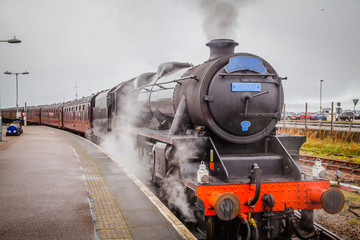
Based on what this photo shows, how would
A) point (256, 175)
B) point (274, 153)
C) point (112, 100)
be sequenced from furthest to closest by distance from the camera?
point (112, 100)
point (274, 153)
point (256, 175)

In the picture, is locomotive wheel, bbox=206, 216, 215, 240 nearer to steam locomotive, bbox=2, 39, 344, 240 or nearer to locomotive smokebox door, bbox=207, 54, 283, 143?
steam locomotive, bbox=2, 39, 344, 240

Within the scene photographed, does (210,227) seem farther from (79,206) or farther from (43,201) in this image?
(43,201)

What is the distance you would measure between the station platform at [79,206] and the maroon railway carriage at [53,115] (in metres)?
23.8

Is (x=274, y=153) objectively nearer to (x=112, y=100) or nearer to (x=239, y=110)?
(x=239, y=110)

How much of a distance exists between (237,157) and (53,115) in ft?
112

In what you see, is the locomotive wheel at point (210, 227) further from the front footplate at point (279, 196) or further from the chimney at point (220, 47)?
the chimney at point (220, 47)

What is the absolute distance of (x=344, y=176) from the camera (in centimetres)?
904

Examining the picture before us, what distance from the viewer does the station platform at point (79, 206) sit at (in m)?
4.27

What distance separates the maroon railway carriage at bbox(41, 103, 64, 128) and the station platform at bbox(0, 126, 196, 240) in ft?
78.0

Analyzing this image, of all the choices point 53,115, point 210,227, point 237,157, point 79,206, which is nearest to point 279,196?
point 237,157

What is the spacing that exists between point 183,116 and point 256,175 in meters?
1.83

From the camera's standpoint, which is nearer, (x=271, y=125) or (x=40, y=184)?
(x=271, y=125)

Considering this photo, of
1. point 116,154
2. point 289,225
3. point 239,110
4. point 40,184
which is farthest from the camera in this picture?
point 116,154

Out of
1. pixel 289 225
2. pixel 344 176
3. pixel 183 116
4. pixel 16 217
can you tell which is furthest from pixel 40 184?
pixel 344 176
